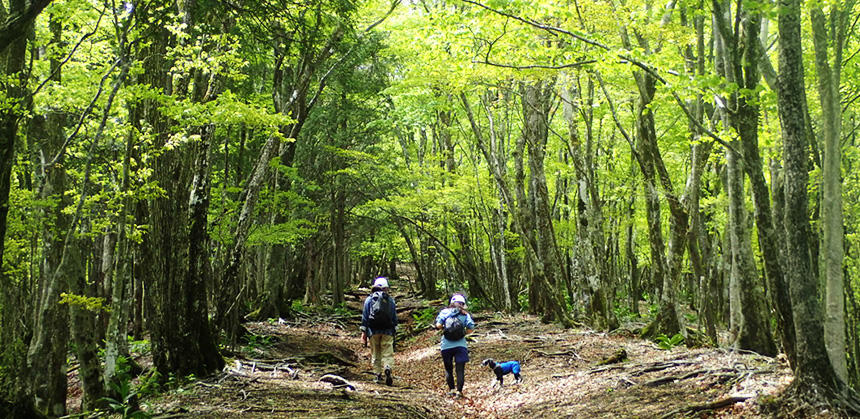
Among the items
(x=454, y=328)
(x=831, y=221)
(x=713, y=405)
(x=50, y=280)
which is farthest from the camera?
(x=50, y=280)

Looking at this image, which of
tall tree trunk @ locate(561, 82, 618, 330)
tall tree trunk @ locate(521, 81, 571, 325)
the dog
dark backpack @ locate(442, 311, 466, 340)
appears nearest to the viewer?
dark backpack @ locate(442, 311, 466, 340)

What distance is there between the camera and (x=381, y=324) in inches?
377

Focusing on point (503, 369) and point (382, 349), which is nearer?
point (503, 369)

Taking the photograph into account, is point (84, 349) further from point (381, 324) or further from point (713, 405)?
point (713, 405)

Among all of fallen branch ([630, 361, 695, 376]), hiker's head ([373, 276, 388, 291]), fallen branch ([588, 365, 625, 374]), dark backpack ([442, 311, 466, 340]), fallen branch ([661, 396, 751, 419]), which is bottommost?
fallen branch ([588, 365, 625, 374])

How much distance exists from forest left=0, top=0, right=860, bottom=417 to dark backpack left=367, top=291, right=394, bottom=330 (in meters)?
1.47

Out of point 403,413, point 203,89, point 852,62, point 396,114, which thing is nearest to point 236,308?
point 203,89

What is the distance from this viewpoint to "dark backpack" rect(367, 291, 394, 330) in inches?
376

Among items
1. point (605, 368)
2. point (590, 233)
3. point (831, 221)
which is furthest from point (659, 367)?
point (590, 233)

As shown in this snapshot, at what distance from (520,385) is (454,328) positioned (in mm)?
1577

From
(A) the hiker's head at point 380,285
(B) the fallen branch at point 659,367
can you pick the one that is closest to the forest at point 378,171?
(B) the fallen branch at point 659,367

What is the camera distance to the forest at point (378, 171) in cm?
583

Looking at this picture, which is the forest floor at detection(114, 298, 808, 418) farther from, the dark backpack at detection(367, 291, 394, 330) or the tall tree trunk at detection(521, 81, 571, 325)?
the tall tree trunk at detection(521, 81, 571, 325)

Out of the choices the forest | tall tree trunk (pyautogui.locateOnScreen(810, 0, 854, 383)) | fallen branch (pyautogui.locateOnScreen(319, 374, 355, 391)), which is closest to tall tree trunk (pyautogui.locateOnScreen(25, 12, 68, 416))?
the forest
